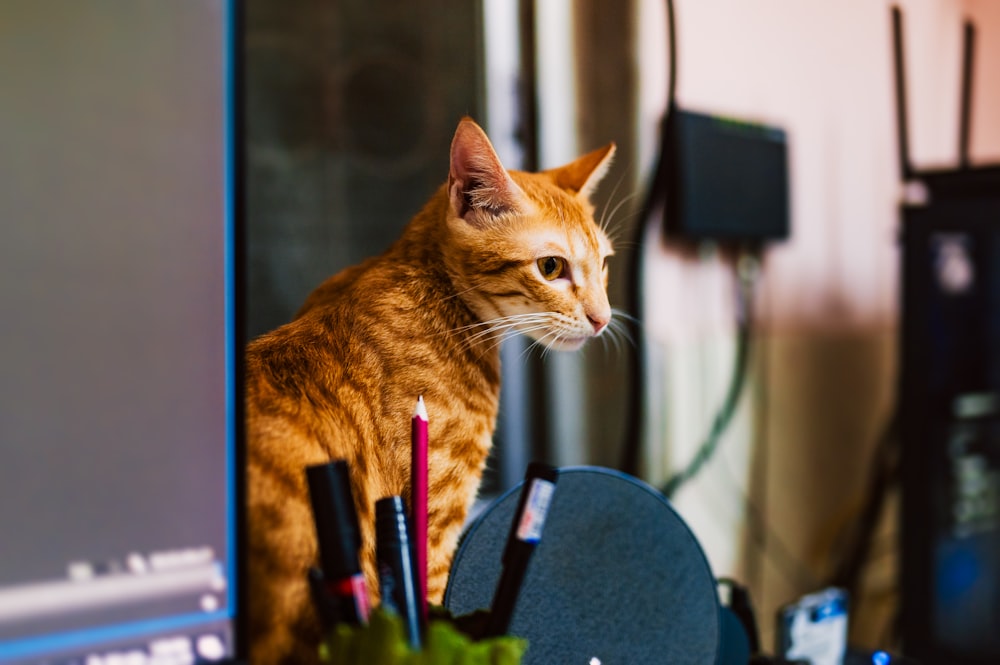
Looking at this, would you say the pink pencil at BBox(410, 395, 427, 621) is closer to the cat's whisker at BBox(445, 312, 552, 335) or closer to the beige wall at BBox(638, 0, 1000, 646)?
the cat's whisker at BBox(445, 312, 552, 335)

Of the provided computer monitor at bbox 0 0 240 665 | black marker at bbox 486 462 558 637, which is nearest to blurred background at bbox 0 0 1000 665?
computer monitor at bbox 0 0 240 665

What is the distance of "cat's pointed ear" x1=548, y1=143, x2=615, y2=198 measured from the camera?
21.9 inches

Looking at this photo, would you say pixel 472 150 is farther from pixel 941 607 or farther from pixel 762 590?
pixel 941 607

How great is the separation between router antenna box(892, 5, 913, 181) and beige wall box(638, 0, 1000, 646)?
14 millimetres

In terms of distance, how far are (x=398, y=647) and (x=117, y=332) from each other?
0.20 metres

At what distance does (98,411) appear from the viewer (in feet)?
1.16

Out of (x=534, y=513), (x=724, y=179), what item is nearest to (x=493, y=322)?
(x=534, y=513)

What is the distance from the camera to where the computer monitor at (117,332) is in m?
0.34

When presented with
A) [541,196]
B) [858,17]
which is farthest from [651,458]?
[858,17]

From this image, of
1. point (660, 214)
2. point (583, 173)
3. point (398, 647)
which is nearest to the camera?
point (398, 647)

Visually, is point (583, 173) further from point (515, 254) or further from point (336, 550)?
point (336, 550)

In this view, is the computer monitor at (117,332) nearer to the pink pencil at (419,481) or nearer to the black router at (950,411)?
the pink pencil at (419,481)

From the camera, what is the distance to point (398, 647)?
33 centimetres

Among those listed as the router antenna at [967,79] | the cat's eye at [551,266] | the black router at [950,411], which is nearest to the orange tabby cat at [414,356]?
the cat's eye at [551,266]
